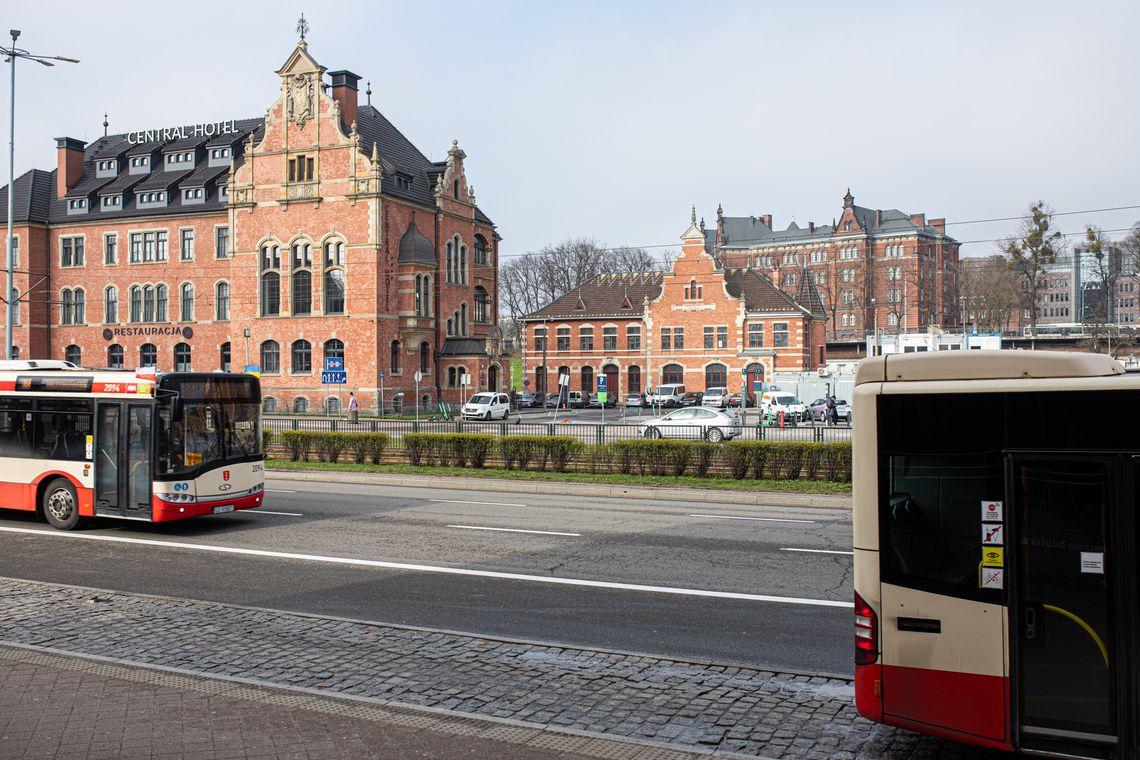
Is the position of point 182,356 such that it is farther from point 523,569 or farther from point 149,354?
point 523,569

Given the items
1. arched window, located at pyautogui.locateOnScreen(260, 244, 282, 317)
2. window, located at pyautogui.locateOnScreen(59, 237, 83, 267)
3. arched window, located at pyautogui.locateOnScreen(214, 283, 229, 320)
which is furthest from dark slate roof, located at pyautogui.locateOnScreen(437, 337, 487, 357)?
window, located at pyautogui.locateOnScreen(59, 237, 83, 267)

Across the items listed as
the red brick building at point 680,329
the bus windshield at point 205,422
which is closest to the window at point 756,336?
the red brick building at point 680,329

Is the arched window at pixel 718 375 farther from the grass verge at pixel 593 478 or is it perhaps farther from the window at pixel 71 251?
the grass verge at pixel 593 478

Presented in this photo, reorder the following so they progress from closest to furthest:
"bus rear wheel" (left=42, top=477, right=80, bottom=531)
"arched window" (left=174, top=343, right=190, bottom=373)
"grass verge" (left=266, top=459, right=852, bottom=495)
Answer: "bus rear wheel" (left=42, top=477, right=80, bottom=531) → "grass verge" (left=266, top=459, right=852, bottom=495) → "arched window" (left=174, top=343, right=190, bottom=373)

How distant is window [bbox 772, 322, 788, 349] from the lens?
70.2 m

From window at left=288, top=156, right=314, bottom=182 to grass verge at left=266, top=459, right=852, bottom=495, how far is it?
34.6 meters

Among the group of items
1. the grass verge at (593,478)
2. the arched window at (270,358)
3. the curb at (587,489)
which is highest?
the arched window at (270,358)

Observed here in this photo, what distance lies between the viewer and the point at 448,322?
65.1 metres

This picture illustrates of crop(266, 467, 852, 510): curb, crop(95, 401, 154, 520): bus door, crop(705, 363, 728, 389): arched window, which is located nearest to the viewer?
crop(95, 401, 154, 520): bus door

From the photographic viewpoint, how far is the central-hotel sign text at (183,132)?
68500 mm

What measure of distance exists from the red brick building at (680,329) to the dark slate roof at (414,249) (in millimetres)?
13461

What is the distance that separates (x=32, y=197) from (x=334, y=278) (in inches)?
1071

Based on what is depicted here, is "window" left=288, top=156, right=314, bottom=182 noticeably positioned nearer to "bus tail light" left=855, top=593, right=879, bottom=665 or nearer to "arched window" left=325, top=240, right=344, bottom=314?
"arched window" left=325, top=240, right=344, bottom=314

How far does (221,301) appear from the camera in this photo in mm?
65500
